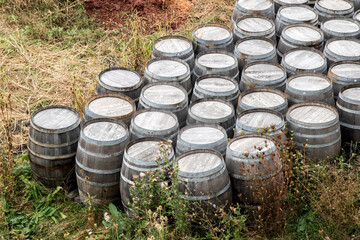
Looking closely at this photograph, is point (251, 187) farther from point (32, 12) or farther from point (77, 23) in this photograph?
point (32, 12)

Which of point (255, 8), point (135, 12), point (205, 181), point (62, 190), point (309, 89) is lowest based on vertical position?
point (62, 190)

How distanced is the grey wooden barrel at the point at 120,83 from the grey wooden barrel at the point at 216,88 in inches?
26.8

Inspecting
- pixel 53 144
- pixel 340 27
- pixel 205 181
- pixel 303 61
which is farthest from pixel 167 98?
pixel 340 27

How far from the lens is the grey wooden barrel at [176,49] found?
6551 mm

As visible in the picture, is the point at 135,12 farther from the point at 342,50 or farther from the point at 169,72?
the point at 342,50

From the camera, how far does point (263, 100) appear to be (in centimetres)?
574

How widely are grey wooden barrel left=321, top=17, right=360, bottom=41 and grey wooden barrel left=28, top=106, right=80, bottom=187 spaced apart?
12.1 feet

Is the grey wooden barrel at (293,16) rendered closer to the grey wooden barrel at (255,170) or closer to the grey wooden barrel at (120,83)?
the grey wooden barrel at (120,83)

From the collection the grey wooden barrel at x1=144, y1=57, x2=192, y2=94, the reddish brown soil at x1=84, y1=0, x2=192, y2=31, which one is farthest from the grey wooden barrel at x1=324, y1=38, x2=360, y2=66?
the reddish brown soil at x1=84, y1=0, x2=192, y2=31

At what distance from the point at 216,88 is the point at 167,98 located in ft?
1.93

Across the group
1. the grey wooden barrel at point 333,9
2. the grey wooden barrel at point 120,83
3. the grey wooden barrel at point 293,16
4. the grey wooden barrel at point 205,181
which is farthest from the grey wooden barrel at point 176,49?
the grey wooden barrel at point 333,9

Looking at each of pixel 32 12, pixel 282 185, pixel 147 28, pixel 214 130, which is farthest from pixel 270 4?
pixel 32 12

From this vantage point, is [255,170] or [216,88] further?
[216,88]

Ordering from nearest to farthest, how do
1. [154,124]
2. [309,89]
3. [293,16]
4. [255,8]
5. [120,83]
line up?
[154,124], [309,89], [120,83], [293,16], [255,8]
